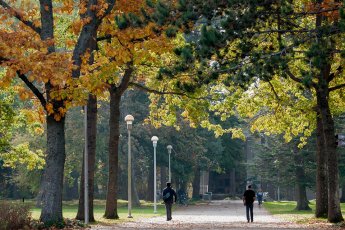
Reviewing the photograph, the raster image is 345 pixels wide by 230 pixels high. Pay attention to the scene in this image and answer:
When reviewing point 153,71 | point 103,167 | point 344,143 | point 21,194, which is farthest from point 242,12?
Result: point 21,194

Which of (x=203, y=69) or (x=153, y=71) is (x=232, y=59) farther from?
(x=153, y=71)

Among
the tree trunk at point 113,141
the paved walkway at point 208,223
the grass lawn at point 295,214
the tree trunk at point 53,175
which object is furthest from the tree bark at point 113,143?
the tree trunk at point 53,175

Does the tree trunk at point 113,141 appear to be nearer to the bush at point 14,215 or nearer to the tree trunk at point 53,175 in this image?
the tree trunk at point 53,175

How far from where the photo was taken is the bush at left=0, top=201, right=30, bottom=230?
18656 mm

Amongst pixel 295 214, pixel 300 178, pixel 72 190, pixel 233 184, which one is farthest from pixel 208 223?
pixel 233 184

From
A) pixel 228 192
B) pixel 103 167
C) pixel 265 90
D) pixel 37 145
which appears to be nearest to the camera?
pixel 265 90

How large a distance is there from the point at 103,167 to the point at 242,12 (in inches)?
1722

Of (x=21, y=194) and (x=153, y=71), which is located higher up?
(x=153, y=71)

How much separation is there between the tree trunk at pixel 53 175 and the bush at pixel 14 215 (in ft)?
1.95

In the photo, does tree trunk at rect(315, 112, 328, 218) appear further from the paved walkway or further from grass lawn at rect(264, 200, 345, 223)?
the paved walkway

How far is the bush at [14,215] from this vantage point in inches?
734

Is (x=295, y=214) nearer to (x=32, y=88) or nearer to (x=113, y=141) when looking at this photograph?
(x=113, y=141)

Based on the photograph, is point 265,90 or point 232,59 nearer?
point 232,59

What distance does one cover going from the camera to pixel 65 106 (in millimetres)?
20125
